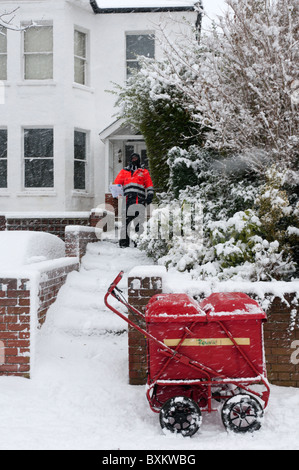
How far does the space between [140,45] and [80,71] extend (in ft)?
6.52

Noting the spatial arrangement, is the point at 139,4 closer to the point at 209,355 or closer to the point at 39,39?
the point at 39,39

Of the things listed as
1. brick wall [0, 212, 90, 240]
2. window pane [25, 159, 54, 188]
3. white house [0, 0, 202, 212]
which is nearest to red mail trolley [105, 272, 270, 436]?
brick wall [0, 212, 90, 240]

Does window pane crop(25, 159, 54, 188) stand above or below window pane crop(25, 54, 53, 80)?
below

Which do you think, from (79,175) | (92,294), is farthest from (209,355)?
(79,175)

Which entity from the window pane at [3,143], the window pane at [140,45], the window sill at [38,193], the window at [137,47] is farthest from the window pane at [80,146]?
the window pane at [140,45]

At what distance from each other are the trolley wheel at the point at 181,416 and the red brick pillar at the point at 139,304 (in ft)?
3.60

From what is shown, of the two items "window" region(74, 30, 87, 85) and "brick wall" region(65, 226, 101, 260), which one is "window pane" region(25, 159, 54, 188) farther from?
"brick wall" region(65, 226, 101, 260)

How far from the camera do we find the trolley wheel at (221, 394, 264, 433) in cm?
393

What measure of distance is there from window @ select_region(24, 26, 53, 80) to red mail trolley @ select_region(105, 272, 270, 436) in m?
11.5

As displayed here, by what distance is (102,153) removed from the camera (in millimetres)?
14609

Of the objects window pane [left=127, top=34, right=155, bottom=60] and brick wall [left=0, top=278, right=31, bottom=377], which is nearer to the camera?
brick wall [left=0, top=278, right=31, bottom=377]

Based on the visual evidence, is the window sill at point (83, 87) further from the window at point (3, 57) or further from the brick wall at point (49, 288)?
the brick wall at point (49, 288)

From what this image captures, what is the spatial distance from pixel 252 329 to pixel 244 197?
3444 mm

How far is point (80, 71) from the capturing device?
1434 centimetres
